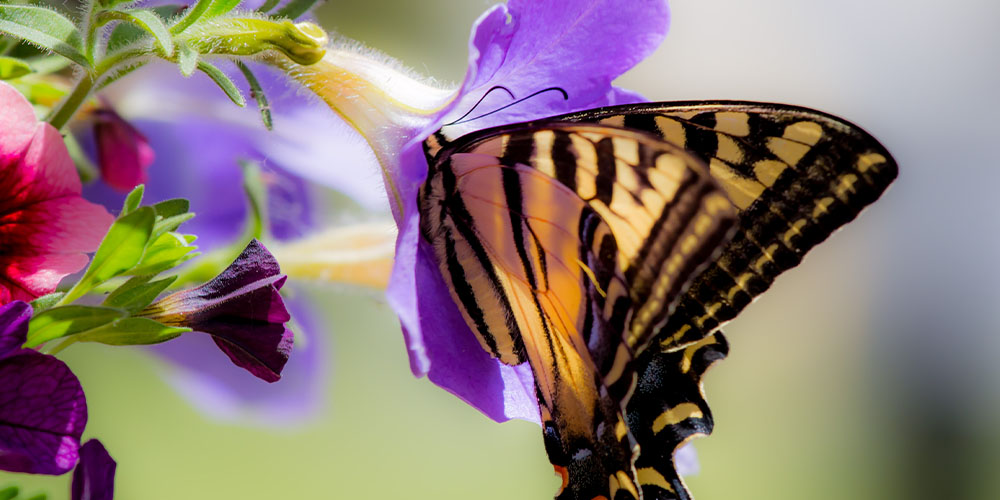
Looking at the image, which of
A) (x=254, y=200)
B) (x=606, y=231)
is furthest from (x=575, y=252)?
(x=254, y=200)

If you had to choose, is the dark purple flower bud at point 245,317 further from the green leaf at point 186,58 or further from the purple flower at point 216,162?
the purple flower at point 216,162

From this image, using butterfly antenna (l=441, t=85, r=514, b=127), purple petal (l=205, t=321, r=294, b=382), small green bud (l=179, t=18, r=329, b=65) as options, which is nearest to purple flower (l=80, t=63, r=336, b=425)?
butterfly antenna (l=441, t=85, r=514, b=127)

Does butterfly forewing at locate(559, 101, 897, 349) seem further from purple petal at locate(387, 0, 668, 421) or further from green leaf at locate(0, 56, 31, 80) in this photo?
green leaf at locate(0, 56, 31, 80)

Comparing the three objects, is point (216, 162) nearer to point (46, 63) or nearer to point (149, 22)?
point (46, 63)

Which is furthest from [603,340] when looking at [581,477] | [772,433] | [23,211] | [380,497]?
[772,433]

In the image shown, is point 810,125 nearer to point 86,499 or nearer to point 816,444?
point 86,499

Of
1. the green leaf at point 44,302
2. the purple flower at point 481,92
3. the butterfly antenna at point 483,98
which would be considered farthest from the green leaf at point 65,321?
the butterfly antenna at point 483,98
